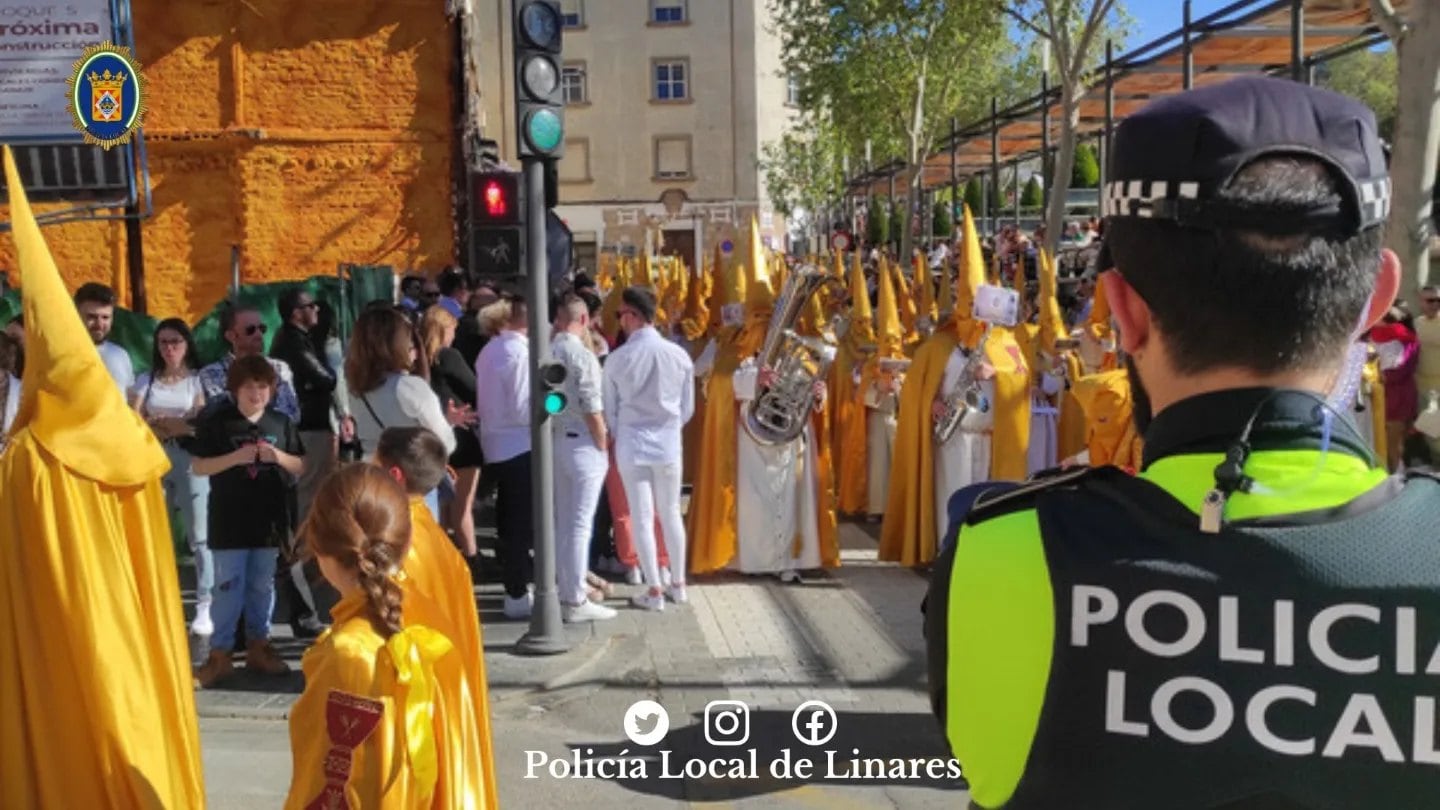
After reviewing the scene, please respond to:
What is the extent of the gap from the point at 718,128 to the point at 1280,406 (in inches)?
2093

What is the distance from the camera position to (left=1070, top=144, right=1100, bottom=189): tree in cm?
3294

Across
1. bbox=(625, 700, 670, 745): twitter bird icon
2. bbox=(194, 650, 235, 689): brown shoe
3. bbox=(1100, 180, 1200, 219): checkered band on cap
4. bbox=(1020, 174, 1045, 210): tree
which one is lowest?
bbox=(625, 700, 670, 745): twitter bird icon

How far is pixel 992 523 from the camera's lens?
149 centimetres

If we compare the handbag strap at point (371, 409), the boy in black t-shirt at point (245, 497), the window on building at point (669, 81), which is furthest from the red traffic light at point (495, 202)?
the window on building at point (669, 81)

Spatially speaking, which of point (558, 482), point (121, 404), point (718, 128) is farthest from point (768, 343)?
point (718, 128)

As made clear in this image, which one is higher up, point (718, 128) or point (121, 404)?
point (718, 128)

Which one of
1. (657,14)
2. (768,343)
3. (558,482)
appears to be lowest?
(558,482)

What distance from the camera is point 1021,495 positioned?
150 cm

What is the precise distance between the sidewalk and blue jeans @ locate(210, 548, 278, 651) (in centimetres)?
31

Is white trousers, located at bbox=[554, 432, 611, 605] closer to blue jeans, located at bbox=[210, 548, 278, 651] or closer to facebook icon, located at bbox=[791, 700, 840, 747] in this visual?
blue jeans, located at bbox=[210, 548, 278, 651]

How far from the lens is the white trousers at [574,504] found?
8914 mm

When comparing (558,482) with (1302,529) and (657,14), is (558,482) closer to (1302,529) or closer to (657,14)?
(1302,529)

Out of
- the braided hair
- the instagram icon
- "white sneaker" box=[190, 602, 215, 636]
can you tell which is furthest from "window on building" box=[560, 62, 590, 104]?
the braided hair

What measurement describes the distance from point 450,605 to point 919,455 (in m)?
6.36
